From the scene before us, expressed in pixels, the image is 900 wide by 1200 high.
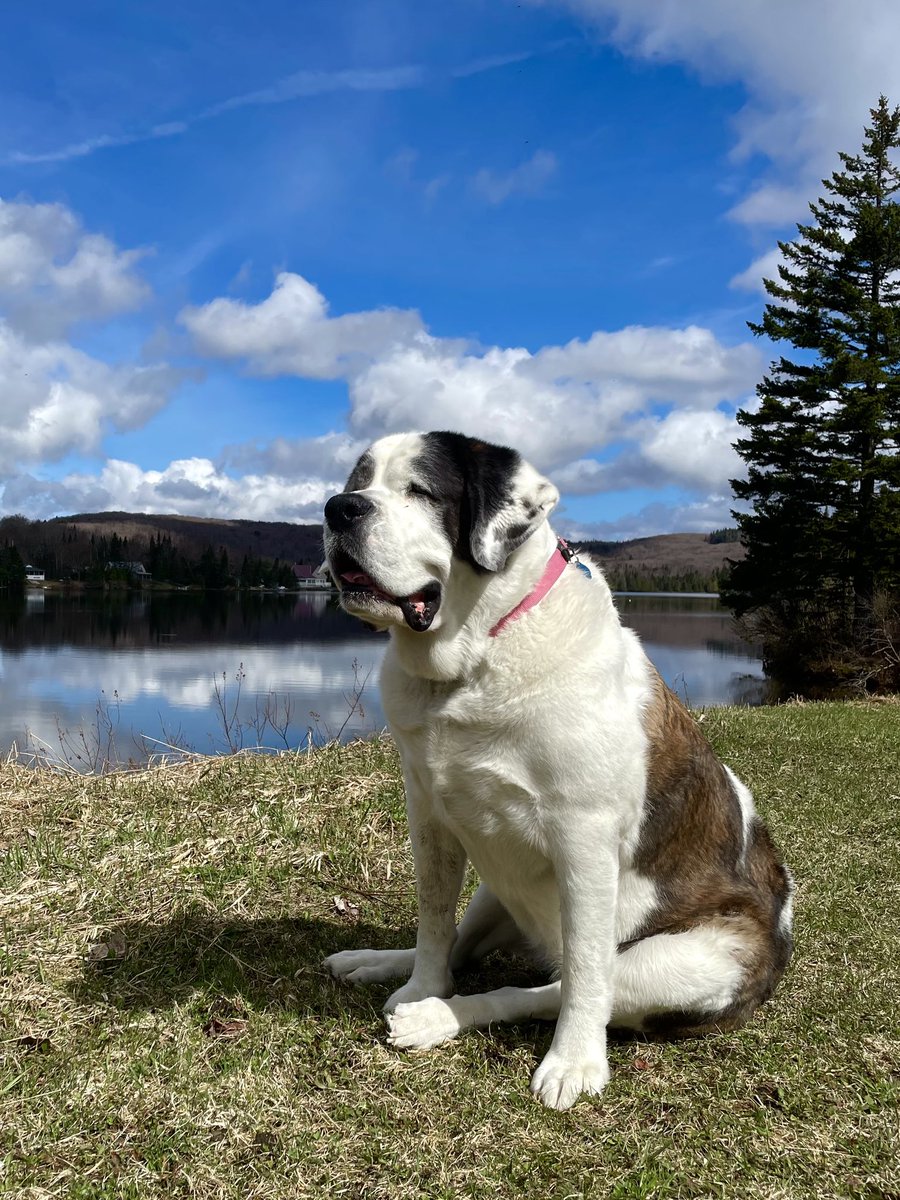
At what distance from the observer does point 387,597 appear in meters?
3.14

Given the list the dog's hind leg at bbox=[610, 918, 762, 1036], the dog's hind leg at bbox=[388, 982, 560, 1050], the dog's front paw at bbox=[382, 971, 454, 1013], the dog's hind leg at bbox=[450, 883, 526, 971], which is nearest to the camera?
the dog's hind leg at bbox=[610, 918, 762, 1036]

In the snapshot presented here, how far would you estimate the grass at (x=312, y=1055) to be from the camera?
284 cm

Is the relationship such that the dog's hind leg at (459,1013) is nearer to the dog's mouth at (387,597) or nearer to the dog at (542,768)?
the dog at (542,768)

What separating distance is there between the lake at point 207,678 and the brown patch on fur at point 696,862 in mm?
772

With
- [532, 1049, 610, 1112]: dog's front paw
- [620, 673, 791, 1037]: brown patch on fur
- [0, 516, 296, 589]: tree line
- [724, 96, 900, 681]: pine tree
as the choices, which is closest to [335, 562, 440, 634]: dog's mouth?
[620, 673, 791, 1037]: brown patch on fur

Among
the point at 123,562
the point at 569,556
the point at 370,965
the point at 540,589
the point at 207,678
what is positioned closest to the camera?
the point at 540,589

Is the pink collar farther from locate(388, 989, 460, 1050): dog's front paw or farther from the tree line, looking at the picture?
the tree line

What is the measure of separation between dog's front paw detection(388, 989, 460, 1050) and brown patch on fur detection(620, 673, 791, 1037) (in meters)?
0.77

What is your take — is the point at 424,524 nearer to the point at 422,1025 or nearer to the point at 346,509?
the point at 346,509

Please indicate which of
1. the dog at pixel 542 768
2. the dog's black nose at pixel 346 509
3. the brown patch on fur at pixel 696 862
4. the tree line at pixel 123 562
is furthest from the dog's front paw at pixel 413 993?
the tree line at pixel 123 562

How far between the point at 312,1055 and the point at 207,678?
86.2 ft

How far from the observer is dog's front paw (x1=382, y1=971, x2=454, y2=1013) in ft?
11.9

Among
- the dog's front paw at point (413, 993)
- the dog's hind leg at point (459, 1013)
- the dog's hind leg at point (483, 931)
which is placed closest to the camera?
the dog's hind leg at point (459, 1013)

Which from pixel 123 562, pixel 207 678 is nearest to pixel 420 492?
pixel 207 678
